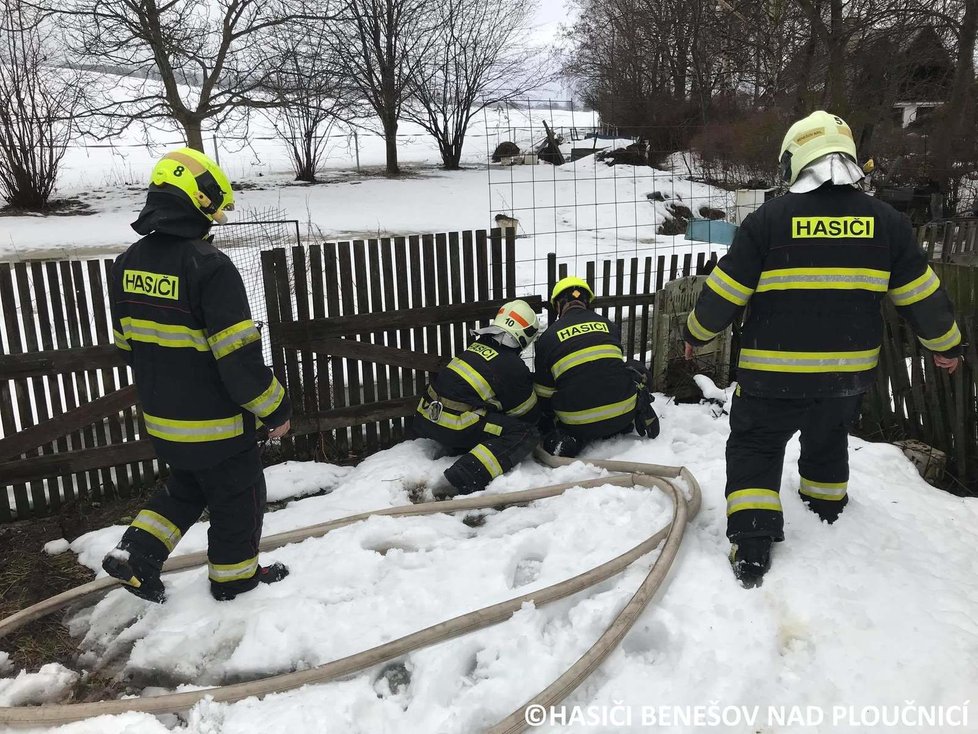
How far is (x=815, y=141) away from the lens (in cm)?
288

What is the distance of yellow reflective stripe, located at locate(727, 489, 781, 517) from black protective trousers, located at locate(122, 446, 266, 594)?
222 cm

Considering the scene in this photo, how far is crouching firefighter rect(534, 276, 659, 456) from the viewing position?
4641mm

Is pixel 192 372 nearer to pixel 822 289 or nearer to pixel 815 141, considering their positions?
pixel 822 289

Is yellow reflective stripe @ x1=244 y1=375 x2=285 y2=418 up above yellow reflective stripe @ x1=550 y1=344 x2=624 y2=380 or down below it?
above

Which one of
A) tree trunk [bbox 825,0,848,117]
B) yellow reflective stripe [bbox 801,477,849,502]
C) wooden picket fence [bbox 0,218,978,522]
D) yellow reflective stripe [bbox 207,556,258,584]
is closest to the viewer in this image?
yellow reflective stripe [bbox 207,556,258,584]

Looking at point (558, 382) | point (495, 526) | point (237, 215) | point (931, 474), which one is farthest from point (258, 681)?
point (237, 215)

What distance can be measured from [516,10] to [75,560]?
27.6 meters

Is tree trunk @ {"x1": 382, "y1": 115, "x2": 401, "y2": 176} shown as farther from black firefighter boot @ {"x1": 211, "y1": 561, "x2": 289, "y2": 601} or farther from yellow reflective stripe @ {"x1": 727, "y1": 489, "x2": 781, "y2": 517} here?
yellow reflective stripe @ {"x1": 727, "y1": 489, "x2": 781, "y2": 517}

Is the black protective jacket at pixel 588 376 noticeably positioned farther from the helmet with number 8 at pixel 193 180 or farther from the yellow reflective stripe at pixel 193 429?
the helmet with number 8 at pixel 193 180

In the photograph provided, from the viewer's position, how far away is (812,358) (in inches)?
114

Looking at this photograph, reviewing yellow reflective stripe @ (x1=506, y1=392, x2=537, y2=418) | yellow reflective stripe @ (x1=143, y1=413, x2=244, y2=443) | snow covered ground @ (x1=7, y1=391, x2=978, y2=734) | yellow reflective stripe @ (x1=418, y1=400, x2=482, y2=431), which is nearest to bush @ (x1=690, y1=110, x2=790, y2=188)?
yellow reflective stripe @ (x1=506, y1=392, x2=537, y2=418)

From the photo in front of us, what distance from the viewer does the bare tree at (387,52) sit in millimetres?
22938

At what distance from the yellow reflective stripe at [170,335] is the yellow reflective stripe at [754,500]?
2.47 meters

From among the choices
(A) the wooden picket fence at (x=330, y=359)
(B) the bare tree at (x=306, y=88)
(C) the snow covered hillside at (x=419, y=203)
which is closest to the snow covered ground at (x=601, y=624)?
(A) the wooden picket fence at (x=330, y=359)
